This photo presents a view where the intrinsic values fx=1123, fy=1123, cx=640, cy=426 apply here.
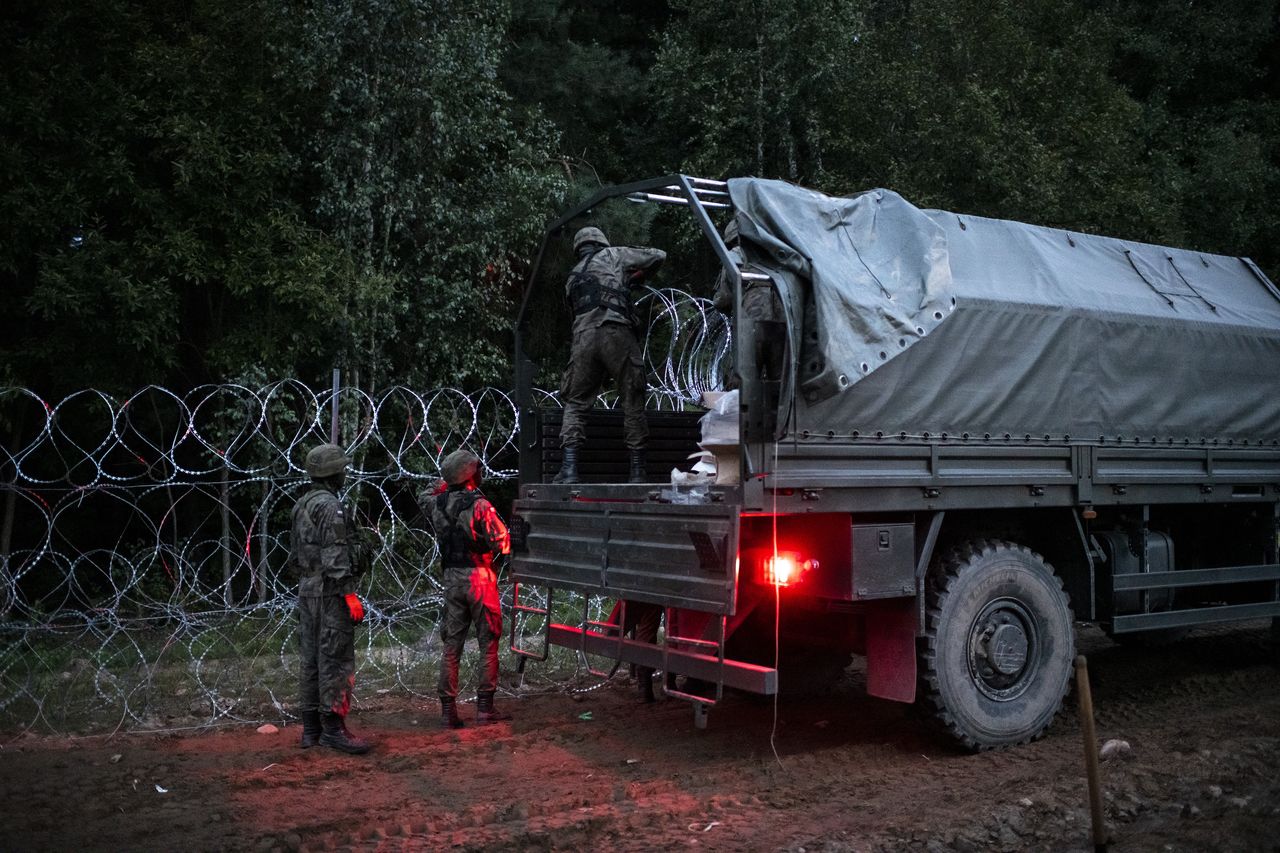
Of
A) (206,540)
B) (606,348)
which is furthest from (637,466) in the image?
(206,540)

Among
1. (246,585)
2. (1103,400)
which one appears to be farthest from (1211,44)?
(246,585)

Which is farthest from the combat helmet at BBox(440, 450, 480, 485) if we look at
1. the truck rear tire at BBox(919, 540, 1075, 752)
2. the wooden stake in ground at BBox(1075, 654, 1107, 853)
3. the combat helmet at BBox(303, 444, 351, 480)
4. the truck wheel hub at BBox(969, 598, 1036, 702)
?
the wooden stake in ground at BBox(1075, 654, 1107, 853)

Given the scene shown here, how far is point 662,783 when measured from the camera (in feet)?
19.6

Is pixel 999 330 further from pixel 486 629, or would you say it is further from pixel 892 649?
pixel 486 629

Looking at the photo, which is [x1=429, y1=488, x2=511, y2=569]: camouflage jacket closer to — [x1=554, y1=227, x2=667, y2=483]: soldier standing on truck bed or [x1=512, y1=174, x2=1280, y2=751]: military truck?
[x1=512, y1=174, x2=1280, y2=751]: military truck

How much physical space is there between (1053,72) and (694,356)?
1021 centimetres

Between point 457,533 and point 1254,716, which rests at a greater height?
point 457,533

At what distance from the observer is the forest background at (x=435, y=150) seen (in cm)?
1042

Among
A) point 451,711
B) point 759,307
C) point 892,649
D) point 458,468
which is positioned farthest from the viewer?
point 458,468

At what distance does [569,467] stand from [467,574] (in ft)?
3.30

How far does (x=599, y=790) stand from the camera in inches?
230

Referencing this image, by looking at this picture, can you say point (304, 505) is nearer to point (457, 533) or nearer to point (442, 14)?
point (457, 533)

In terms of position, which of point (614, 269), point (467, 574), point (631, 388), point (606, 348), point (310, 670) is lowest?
point (310, 670)

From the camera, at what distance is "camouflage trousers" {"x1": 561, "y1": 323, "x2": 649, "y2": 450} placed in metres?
7.36
